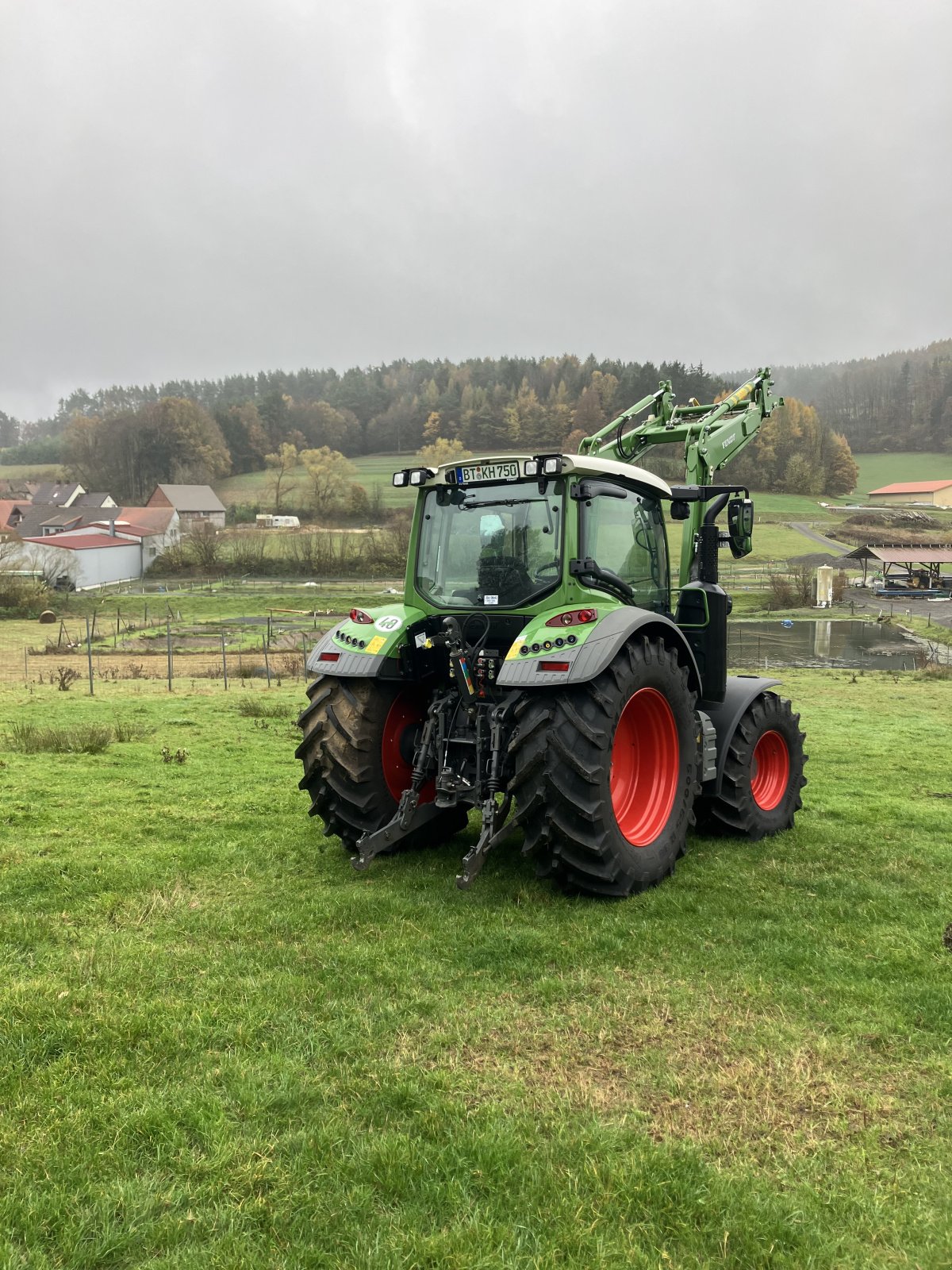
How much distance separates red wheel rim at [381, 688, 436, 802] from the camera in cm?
620

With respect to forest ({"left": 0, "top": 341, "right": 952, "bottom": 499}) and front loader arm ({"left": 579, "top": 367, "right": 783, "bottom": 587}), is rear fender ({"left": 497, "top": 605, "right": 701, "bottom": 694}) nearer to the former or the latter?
front loader arm ({"left": 579, "top": 367, "right": 783, "bottom": 587})

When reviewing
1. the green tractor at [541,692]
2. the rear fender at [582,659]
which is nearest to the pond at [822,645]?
the green tractor at [541,692]

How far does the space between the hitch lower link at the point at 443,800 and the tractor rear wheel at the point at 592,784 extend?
0.56ft

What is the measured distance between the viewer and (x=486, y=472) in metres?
6.07

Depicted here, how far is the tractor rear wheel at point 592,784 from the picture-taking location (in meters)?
5.08

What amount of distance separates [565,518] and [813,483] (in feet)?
347

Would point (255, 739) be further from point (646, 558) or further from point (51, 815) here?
point (646, 558)

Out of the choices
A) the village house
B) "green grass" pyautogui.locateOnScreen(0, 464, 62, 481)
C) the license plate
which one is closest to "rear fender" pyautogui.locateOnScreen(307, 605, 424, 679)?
the license plate

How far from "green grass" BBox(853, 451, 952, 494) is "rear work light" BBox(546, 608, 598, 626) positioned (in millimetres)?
118237

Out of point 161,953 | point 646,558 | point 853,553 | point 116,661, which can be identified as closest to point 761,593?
point 853,553

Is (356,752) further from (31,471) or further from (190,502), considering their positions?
(31,471)

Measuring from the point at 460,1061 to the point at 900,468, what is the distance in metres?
138

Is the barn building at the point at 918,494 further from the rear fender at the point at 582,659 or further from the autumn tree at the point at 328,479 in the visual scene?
the rear fender at the point at 582,659

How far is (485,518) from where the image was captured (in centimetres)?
614
